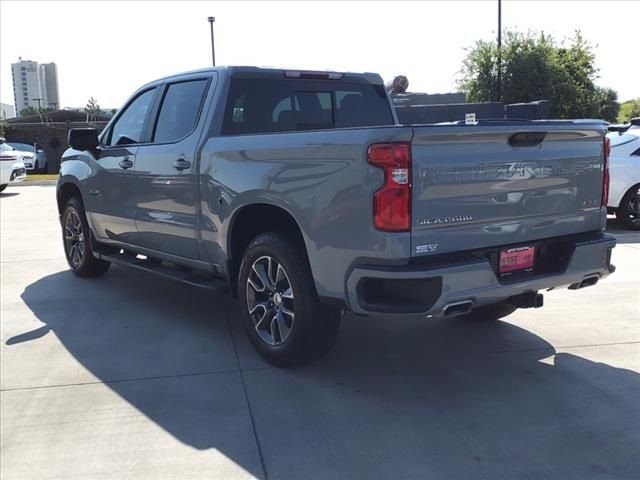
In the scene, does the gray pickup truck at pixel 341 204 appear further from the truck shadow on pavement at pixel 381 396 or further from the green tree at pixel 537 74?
the green tree at pixel 537 74

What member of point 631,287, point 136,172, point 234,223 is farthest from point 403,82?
point 234,223

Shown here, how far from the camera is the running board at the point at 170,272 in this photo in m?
4.88

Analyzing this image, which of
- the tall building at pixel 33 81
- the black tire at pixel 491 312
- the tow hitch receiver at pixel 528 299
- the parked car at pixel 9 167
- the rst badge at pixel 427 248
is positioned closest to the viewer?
the rst badge at pixel 427 248

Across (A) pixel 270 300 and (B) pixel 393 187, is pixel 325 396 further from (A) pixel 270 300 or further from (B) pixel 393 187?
(B) pixel 393 187

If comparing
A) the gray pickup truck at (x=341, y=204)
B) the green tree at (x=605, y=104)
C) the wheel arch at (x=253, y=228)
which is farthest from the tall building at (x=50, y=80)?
the wheel arch at (x=253, y=228)

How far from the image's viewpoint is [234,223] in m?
4.55

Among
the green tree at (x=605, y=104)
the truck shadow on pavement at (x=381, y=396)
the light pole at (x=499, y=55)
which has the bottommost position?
the truck shadow on pavement at (x=381, y=396)

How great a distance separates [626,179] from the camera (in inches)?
381

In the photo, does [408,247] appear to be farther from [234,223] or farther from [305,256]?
[234,223]

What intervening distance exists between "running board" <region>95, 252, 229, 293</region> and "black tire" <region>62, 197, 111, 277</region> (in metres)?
0.34

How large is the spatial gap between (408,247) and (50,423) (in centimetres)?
223

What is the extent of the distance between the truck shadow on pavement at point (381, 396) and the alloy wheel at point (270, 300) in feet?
0.84

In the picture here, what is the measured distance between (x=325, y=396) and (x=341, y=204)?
120cm

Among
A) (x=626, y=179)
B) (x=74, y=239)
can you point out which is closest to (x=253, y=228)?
(x=74, y=239)
